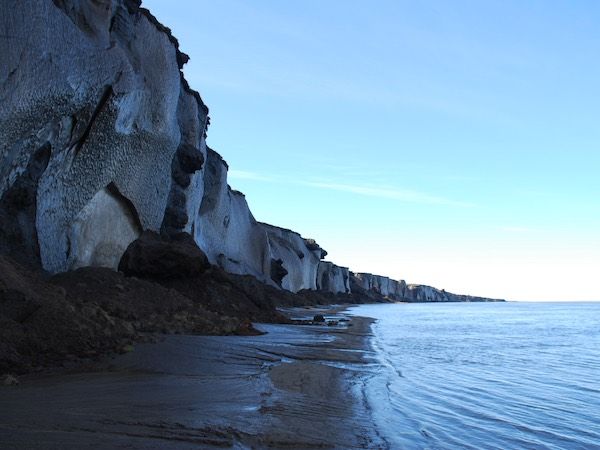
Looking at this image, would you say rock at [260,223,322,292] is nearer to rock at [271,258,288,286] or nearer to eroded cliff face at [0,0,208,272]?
rock at [271,258,288,286]

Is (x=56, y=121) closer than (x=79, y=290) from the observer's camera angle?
No

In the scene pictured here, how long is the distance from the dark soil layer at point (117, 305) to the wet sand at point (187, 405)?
0.56 m

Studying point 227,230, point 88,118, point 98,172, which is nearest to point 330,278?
point 227,230

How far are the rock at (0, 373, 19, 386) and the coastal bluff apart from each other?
53cm

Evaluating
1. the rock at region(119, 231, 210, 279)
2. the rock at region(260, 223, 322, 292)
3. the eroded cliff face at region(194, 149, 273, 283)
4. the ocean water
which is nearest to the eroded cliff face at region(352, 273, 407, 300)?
the rock at region(260, 223, 322, 292)

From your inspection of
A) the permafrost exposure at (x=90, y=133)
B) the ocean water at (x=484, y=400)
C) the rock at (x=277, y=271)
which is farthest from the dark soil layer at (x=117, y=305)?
the rock at (x=277, y=271)

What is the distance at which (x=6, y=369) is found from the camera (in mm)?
5809

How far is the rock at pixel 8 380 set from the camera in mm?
5327

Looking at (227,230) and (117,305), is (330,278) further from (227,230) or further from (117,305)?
(117,305)

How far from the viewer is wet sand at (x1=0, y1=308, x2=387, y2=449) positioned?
154 inches

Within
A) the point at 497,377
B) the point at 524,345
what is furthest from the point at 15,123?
the point at 524,345

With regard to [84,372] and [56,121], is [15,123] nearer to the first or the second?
[56,121]

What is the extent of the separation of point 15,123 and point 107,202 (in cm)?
574

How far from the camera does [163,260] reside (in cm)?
1694
